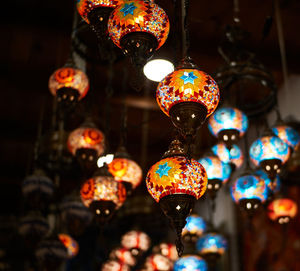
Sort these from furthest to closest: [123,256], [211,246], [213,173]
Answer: [123,256] < [211,246] < [213,173]

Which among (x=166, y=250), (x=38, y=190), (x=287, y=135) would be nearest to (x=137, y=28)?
(x=287, y=135)

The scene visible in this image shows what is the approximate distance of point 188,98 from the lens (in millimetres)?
2406

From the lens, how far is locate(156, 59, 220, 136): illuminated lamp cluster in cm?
238

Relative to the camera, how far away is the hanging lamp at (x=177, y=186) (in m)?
2.37

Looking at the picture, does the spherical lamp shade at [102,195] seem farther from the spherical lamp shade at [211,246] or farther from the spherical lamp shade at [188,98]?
the spherical lamp shade at [211,246]

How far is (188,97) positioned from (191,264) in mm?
2571

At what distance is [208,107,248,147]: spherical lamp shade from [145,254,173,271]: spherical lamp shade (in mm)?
2923

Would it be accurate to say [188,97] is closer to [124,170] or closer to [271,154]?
[271,154]

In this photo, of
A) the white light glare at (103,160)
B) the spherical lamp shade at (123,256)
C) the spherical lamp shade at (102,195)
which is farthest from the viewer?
the spherical lamp shade at (123,256)

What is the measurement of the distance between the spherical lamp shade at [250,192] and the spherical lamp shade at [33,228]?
2.46 meters

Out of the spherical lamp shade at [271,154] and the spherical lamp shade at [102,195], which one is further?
the spherical lamp shade at [271,154]

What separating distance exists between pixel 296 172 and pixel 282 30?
6.18 ft

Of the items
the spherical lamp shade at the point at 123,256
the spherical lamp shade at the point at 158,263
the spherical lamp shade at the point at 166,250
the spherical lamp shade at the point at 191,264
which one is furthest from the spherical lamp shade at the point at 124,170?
the spherical lamp shade at the point at 123,256

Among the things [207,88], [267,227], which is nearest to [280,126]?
[207,88]
